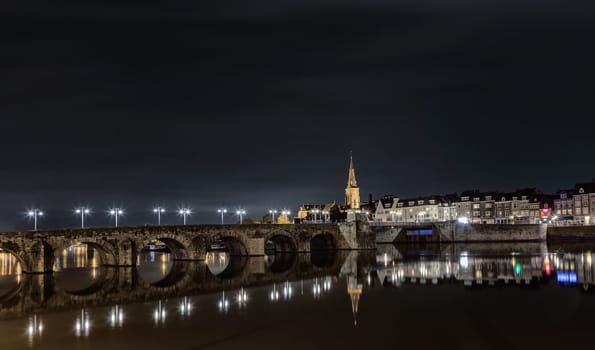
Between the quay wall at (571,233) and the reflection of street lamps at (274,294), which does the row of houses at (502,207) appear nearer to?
the quay wall at (571,233)

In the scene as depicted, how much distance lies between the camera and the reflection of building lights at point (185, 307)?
98.7ft

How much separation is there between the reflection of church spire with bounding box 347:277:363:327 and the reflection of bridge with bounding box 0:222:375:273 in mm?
24845

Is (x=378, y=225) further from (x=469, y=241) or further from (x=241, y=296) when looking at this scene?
(x=241, y=296)

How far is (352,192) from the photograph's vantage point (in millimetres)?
162125

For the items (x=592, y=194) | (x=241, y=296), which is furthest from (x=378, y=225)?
(x=241, y=296)

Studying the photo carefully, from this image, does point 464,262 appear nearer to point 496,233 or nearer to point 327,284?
point 327,284

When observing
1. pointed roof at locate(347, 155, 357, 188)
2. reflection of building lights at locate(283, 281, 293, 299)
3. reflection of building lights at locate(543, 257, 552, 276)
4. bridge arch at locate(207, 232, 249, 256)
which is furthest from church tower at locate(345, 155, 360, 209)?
reflection of building lights at locate(283, 281, 293, 299)

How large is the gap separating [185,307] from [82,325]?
6.43m

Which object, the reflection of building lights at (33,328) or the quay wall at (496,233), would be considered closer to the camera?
the reflection of building lights at (33,328)

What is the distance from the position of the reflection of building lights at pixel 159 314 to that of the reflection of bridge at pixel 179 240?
25.2 metres

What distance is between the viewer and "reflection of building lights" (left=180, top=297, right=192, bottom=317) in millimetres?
30078

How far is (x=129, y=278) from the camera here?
49000mm

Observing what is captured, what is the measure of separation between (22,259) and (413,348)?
42432 mm

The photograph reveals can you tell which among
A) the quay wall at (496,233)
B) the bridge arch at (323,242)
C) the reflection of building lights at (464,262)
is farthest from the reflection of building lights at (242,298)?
the quay wall at (496,233)
